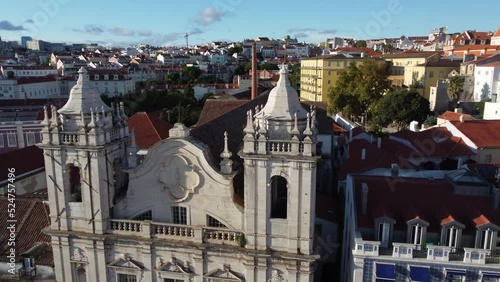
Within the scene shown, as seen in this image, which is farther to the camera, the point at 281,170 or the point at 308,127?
the point at 281,170

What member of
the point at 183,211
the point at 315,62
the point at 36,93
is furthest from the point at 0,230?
the point at 36,93

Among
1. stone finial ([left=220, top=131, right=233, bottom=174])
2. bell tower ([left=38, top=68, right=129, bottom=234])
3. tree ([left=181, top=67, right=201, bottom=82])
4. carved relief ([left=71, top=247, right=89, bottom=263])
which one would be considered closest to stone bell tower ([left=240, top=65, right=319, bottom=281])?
stone finial ([left=220, top=131, right=233, bottom=174])

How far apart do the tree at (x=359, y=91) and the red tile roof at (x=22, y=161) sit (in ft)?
171

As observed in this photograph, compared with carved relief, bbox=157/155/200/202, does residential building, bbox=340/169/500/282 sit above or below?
below

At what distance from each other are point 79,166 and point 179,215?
5.94 m

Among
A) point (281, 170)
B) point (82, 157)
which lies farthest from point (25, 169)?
point (281, 170)

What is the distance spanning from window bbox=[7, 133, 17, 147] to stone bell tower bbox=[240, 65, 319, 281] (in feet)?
180

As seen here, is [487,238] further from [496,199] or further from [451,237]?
[496,199]

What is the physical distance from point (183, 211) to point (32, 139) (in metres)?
50.9

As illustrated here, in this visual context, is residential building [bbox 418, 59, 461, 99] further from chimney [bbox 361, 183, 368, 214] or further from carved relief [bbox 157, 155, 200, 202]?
carved relief [bbox 157, 155, 200, 202]

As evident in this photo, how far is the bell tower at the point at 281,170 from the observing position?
2016 cm

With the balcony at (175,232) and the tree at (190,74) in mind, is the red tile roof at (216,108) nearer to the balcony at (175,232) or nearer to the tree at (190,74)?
the balcony at (175,232)

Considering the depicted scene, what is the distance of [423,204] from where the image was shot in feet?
79.9

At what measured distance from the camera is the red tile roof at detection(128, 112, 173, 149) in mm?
48219
